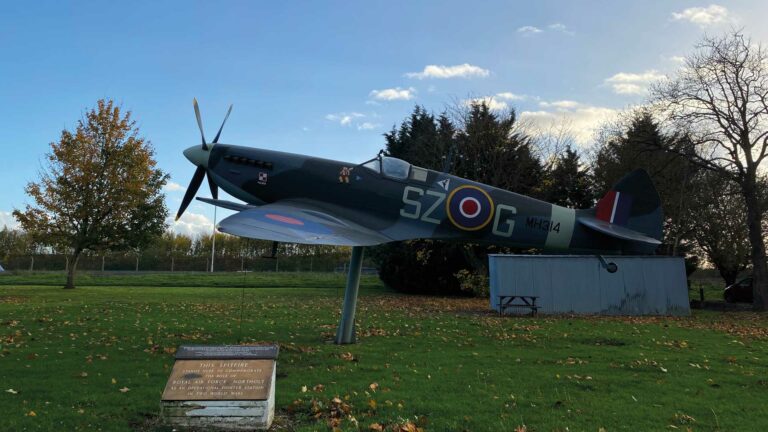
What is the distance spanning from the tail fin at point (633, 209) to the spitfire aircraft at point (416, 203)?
19 millimetres

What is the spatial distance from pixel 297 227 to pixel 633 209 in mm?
6820

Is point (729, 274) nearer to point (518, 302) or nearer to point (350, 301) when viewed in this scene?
point (518, 302)

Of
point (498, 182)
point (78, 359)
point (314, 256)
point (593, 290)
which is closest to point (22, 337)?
point (78, 359)

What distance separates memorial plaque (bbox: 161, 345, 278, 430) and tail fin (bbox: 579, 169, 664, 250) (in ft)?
23.9

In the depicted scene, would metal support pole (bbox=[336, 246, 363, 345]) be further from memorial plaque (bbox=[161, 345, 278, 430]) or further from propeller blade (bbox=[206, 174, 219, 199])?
memorial plaque (bbox=[161, 345, 278, 430])

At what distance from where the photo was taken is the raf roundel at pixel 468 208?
1018 centimetres

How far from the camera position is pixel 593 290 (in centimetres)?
2248

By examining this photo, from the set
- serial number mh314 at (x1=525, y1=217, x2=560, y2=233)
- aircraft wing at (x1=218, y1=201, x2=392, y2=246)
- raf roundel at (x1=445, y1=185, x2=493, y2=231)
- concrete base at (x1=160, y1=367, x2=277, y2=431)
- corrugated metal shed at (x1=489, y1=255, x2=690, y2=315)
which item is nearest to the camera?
concrete base at (x1=160, y1=367, x2=277, y2=431)

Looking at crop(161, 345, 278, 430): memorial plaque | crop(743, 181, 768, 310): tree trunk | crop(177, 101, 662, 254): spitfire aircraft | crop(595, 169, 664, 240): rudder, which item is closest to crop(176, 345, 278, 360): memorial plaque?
crop(161, 345, 278, 430): memorial plaque

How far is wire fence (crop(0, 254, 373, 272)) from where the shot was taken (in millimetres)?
57062

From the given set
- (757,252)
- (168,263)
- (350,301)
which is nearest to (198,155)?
(350,301)

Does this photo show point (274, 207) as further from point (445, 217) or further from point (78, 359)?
point (78, 359)

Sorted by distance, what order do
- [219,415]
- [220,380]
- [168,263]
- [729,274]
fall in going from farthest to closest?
[168,263], [729,274], [220,380], [219,415]

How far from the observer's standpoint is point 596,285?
2252cm
